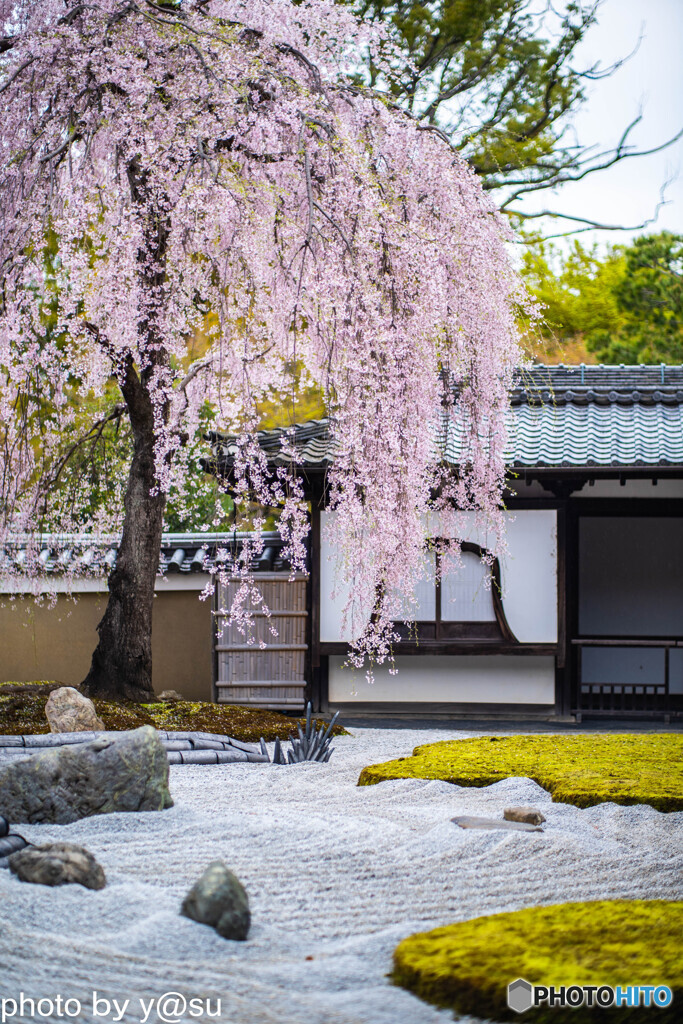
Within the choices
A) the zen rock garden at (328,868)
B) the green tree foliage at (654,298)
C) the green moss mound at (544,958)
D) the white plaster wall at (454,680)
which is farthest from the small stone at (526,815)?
the green tree foliage at (654,298)

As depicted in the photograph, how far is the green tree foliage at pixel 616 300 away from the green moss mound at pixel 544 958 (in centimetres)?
1333

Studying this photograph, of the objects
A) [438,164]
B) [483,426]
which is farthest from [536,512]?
[438,164]

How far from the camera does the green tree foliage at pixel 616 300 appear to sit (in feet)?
57.9

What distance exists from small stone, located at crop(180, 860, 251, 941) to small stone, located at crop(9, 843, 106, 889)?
1.57 feet

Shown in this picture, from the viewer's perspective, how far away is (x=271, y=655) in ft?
34.7

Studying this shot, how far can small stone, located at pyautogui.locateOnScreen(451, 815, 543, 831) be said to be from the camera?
16.1 feet

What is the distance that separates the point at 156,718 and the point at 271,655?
2.65 metres

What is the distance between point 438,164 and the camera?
674 centimetres

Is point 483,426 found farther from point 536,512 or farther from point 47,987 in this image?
point 47,987

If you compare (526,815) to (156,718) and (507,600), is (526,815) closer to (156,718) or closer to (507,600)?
(156,718)

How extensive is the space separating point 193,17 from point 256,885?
5.56 metres

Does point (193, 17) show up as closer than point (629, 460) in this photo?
Yes

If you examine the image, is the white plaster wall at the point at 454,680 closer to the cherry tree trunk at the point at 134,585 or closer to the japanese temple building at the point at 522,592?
the japanese temple building at the point at 522,592

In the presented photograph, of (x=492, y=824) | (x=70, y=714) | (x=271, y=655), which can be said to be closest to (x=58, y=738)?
(x=70, y=714)
